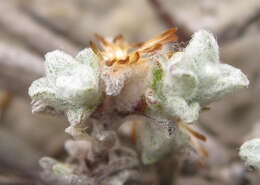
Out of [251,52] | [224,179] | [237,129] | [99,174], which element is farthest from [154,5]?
[99,174]

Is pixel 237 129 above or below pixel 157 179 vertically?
above

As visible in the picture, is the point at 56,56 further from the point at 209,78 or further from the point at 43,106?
the point at 209,78

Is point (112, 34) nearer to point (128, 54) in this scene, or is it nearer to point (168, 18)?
point (168, 18)

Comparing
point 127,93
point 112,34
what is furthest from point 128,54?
point 112,34

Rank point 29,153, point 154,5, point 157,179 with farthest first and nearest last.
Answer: point 154,5, point 29,153, point 157,179

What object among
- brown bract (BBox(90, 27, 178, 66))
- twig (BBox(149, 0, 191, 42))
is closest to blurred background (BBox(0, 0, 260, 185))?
twig (BBox(149, 0, 191, 42))

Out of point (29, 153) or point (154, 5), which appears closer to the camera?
point (29, 153)
